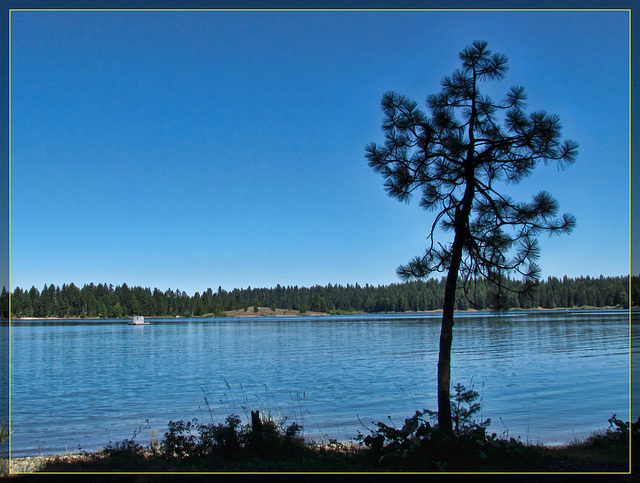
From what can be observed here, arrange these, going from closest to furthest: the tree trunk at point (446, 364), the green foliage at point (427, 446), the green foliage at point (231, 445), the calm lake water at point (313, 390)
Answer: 1. the green foliage at point (427, 446)
2. the tree trunk at point (446, 364)
3. the green foliage at point (231, 445)
4. the calm lake water at point (313, 390)

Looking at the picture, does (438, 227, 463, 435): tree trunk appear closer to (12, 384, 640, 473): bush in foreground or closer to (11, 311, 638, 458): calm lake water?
(12, 384, 640, 473): bush in foreground

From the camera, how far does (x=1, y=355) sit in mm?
32000

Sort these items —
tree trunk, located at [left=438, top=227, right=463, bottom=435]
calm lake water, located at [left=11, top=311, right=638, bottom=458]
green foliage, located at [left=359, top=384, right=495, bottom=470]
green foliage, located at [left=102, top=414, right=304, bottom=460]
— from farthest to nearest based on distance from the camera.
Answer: calm lake water, located at [left=11, top=311, right=638, bottom=458], green foliage, located at [left=102, top=414, right=304, bottom=460], tree trunk, located at [left=438, top=227, right=463, bottom=435], green foliage, located at [left=359, top=384, right=495, bottom=470]

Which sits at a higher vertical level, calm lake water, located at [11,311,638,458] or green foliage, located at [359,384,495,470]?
green foliage, located at [359,384,495,470]

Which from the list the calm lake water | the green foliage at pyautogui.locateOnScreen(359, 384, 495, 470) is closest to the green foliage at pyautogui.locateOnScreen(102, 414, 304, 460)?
the green foliage at pyautogui.locateOnScreen(359, 384, 495, 470)

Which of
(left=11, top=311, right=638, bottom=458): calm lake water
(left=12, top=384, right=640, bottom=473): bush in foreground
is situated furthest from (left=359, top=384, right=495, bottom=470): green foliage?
(left=11, top=311, right=638, bottom=458): calm lake water

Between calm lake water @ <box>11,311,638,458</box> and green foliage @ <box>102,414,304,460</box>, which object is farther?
calm lake water @ <box>11,311,638,458</box>

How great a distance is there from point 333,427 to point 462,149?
9859mm

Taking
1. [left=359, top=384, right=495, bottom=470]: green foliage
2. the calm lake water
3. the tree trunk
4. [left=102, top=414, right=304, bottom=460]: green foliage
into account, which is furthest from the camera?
the calm lake water

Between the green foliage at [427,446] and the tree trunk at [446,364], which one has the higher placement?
the tree trunk at [446,364]

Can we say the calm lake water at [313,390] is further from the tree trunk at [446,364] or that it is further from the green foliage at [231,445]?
the tree trunk at [446,364]

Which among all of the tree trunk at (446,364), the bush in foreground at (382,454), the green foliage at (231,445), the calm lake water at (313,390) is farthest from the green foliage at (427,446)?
the calm lake water at (313,390)

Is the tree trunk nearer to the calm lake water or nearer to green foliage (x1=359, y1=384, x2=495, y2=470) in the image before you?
green foliage (x1=359, y1=384, x2=495, y2=470)

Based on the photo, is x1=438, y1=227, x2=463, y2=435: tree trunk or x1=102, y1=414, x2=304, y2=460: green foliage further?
x1=102, y1=414, x2=304, y2=460: green foliage
